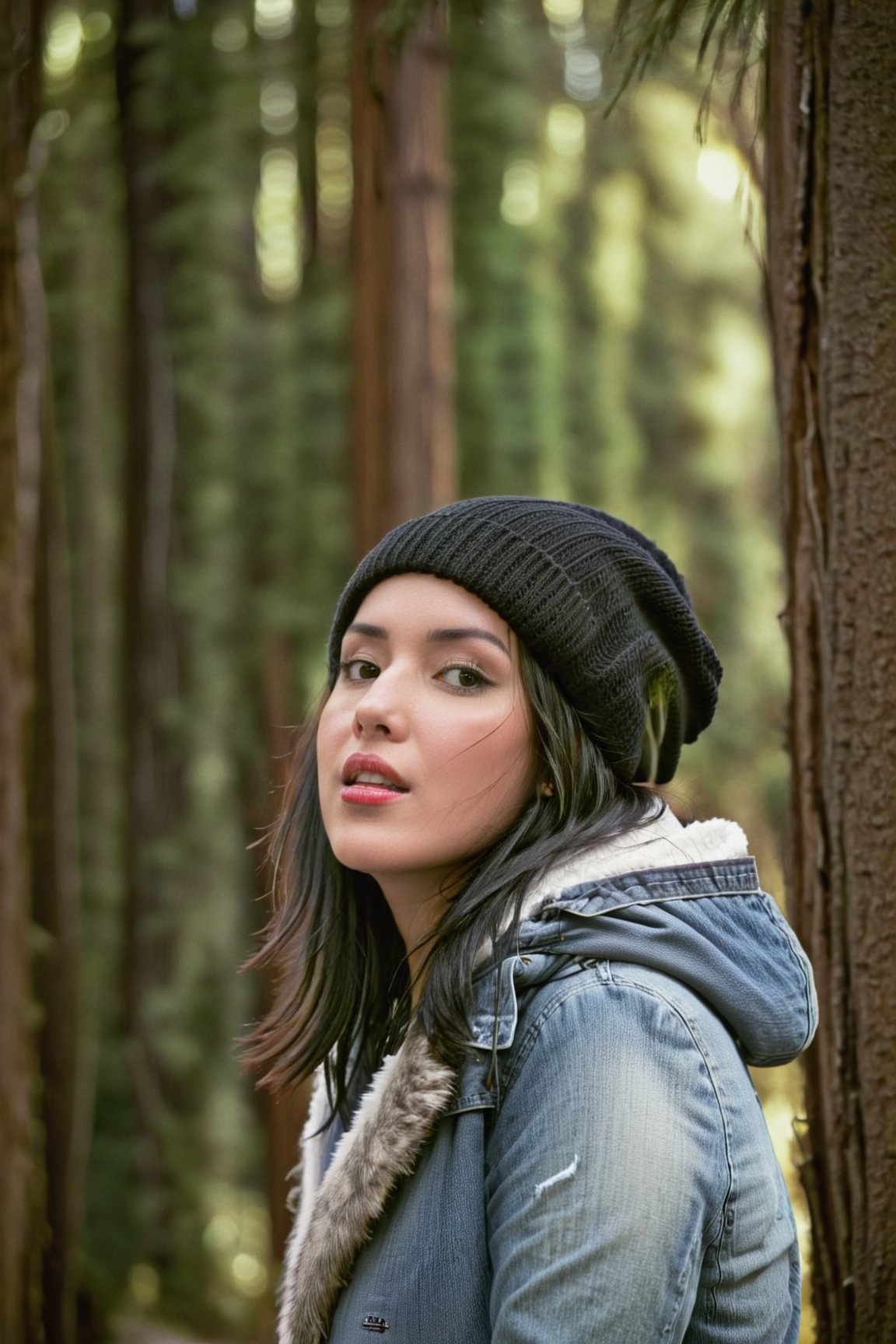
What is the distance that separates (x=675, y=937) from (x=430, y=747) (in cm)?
33

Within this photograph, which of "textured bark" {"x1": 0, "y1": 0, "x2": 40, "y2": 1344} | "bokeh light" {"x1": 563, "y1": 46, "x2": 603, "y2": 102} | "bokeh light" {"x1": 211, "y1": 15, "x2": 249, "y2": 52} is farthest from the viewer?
"bokeh light" {"x1": 563, "y1": 46, "x2": 603, "y2": 102}

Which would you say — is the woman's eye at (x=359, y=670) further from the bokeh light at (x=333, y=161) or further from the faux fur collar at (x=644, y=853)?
the bokeh light at (x=333, y=161)

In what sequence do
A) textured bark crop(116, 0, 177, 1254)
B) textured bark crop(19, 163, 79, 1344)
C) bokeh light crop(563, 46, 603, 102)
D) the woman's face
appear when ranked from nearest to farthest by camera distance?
the woman's face
textured bark crop(19, 163, 79, 1344)
bokeh light crop(563, 46, 603, 102)
textured bark crop(116, 0, 177, 1254)

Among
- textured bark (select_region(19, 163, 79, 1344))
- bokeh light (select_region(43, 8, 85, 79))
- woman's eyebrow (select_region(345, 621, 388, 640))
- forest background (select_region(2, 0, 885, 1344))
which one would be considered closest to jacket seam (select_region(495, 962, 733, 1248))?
woman's eyebrow (select_region(345, 621, 388, 640))

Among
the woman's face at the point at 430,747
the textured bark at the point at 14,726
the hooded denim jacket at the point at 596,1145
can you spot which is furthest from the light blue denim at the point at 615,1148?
the textured bark at the point at 14,726

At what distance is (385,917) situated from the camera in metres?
1.67

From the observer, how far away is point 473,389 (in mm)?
6070

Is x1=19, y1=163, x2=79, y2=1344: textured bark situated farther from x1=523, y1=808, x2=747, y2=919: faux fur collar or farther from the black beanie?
x1=523, y1=808, x2=747, y2=919: faux fur collar

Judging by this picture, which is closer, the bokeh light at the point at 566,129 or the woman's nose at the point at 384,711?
the woman's nose at the point at 384,711

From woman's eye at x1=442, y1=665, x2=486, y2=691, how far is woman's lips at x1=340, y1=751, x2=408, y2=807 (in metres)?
0.12

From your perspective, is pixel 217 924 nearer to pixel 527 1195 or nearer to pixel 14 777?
pixel 14 777

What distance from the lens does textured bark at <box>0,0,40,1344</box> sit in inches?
114

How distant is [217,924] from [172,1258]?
1527mm

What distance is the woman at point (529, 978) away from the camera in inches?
43.3
